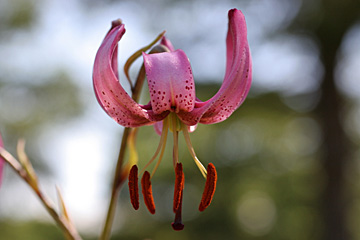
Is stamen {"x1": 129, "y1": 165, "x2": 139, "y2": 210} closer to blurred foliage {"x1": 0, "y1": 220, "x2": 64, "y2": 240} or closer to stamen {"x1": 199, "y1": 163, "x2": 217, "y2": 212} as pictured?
stamen {"x1": 199, "y1": 163, "x2": 217, "y2": 212}

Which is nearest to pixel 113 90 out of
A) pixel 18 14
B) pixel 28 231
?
pixel 18 14

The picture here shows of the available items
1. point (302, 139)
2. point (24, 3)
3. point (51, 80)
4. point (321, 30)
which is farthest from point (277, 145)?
point (24, 3)

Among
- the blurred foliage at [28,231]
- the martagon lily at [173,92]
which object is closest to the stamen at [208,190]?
the martagon lily at [173,92]

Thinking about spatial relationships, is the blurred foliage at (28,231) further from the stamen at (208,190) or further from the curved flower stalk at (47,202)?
the stamen at (208,190)

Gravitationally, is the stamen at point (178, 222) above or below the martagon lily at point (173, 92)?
below

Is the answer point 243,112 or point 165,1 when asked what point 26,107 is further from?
point 243,112

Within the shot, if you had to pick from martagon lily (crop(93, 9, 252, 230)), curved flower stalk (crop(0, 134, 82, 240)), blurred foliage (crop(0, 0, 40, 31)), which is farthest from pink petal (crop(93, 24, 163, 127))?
blurred foliage (crop(0, 0, 40, 31))

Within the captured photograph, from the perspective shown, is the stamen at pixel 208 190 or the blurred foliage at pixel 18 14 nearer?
the stamen at pixel 208 190
